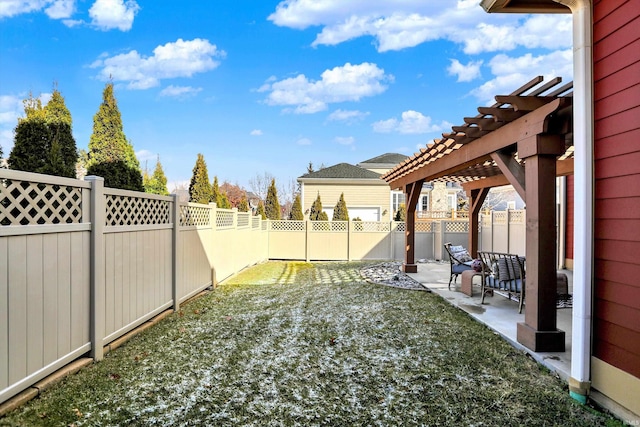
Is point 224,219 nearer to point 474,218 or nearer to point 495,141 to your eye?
point 495,141

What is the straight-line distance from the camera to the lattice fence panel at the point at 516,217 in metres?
Result: 10.2

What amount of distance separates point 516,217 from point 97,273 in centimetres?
1068

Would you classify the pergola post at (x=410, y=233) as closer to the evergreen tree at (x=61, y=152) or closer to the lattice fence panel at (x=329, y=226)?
the lattice fence panel at (x=329, y=226)

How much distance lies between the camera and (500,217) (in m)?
11.2

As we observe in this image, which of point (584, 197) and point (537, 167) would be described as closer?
point (584, 197)

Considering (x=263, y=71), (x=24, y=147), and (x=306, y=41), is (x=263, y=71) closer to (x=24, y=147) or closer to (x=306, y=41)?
(x=306, y=41)

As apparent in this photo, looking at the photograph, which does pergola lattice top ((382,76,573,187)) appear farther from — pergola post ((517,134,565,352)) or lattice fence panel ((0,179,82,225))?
lattice fence panel ((0,179,82,225))

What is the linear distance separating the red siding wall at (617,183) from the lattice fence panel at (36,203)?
3925mm

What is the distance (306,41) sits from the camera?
14344mm

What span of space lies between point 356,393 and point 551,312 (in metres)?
2.13

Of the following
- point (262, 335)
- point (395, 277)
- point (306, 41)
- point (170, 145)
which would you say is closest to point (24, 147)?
point (262, 335)

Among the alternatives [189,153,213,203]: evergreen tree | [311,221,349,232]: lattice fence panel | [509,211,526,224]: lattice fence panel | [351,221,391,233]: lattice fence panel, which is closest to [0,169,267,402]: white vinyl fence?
[189,153,213,203]: evergreen tree

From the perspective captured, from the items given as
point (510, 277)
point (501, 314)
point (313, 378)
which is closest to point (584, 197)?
point (313, 378)

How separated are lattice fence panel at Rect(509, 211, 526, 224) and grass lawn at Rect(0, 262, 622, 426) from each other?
671 centimetres
